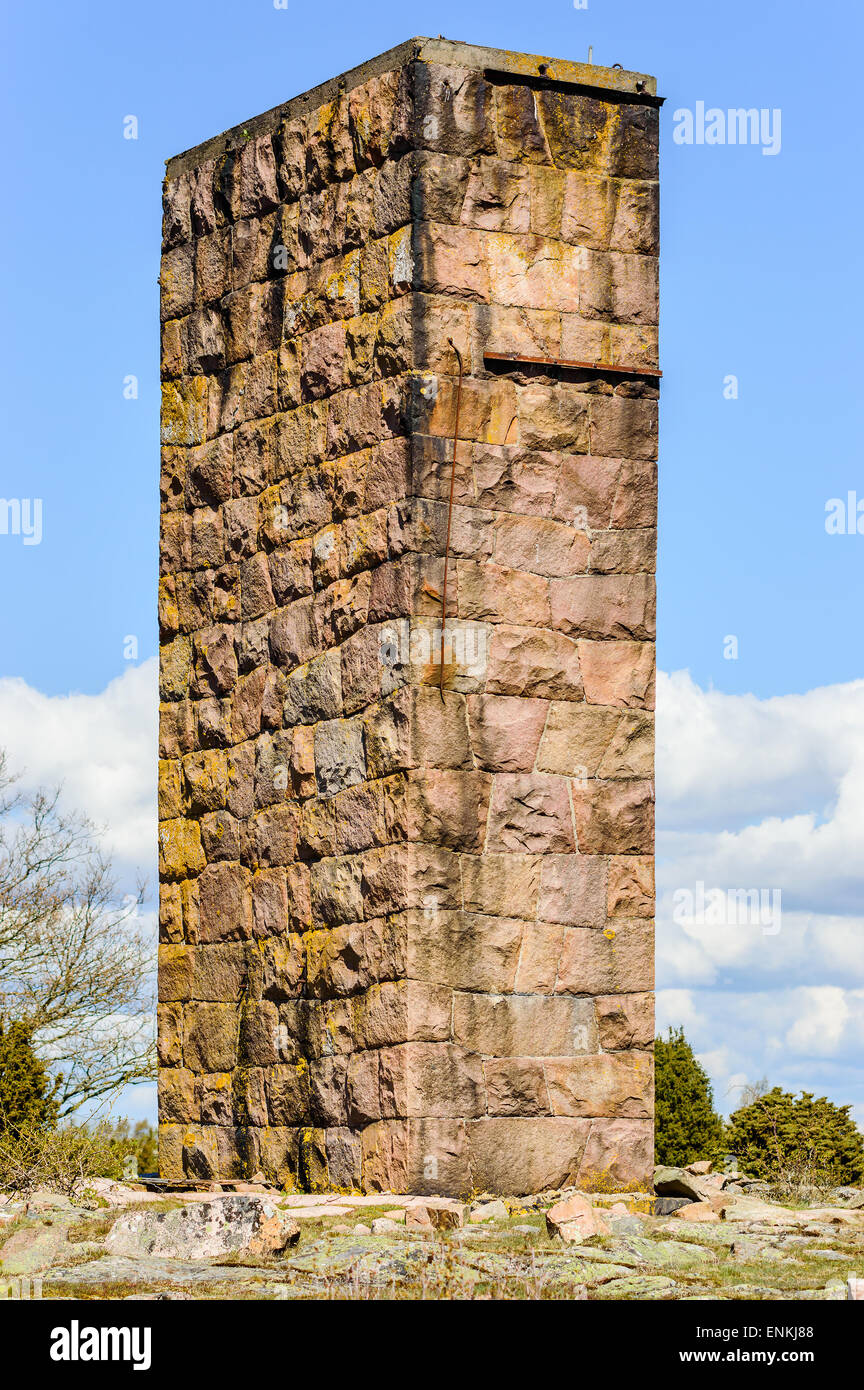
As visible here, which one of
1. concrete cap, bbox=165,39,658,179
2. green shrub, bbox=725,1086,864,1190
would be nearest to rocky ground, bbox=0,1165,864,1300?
green shrub, bbox=725,1086,864,1190

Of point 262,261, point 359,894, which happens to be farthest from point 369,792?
point 262,261

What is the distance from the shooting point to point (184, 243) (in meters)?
10.2

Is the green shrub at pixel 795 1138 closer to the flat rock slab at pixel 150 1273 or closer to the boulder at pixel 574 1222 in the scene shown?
the boulder at pixel 574 1222

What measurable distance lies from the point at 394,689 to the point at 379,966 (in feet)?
3.55

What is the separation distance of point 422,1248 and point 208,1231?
2.46 feet

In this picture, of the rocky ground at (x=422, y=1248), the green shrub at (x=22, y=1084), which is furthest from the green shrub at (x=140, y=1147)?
the rocky ground at (x=422, y=1248)

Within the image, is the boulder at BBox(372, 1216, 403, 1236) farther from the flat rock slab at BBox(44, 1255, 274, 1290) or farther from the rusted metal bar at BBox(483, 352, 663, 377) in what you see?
the rusted metal bar at BBox(483, 352, 663, 377)

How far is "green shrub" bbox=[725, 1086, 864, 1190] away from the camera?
37.0 feet

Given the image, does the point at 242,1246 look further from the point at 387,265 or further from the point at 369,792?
the point at 387,265

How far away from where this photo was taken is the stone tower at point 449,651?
8156 millimetres

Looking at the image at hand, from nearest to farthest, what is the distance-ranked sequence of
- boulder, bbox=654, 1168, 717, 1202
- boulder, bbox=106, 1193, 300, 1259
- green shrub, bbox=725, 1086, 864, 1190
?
boulder, bbox=106, 1193, 300, 1259
boulder, bbox=654, 1168, 717, 1202
green shrub, bbox=725, 1086, 864, 1190

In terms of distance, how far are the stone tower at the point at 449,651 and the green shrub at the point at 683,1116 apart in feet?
11.5

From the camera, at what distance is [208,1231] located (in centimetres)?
688

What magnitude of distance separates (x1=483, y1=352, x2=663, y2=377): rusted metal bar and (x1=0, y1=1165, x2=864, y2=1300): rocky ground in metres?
3.31
